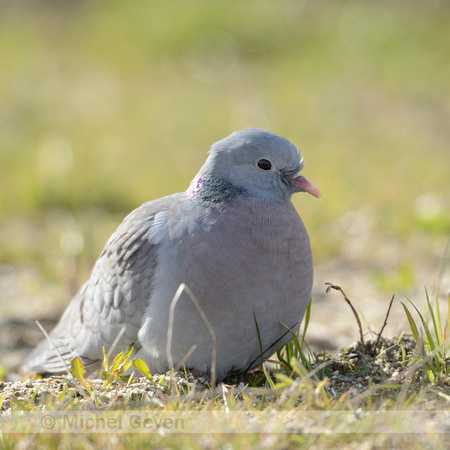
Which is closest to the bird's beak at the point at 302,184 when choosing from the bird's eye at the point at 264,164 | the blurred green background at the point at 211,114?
the bird's eye at the point at 264,164

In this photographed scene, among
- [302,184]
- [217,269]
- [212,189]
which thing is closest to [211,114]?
[302,184]

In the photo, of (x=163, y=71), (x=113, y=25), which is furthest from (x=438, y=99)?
(x=113, y=25)

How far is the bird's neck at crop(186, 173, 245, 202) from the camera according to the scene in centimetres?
350

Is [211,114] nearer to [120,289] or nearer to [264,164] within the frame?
[264,164]

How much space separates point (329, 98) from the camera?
11.3 meters

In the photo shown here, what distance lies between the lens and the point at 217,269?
324cm

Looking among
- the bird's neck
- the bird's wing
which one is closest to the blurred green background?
the bird's wing

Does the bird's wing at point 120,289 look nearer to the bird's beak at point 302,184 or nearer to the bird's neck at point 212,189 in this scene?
the bird's neck at point 212,189

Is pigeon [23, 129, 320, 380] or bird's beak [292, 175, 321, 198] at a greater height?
bird's beak [292, 175, 321, 198]

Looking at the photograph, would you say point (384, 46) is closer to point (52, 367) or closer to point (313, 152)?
point (313, 152)

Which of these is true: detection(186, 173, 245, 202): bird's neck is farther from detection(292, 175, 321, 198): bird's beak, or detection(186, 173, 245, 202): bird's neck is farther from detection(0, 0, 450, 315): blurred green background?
detection(0, 0, 450, 315): blurred green background

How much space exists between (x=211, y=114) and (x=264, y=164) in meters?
7.15

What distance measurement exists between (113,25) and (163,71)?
259 centimetres

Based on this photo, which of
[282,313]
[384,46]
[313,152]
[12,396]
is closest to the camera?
[12,396]
